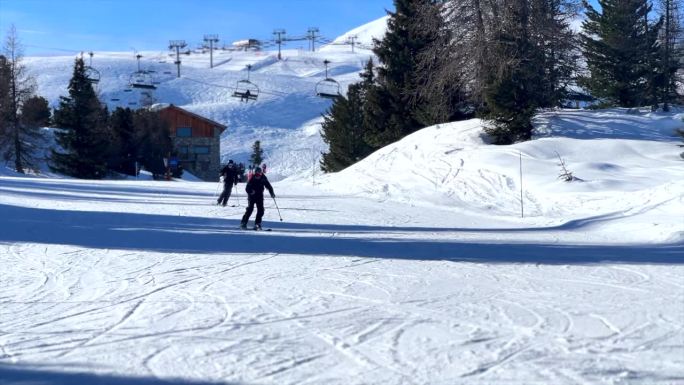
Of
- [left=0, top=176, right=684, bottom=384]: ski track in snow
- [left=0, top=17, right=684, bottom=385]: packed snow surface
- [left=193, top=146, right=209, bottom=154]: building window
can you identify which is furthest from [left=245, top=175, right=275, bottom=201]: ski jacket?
[left=193, top=146, right=209, bottom=154]: building window

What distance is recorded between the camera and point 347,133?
51500 mm

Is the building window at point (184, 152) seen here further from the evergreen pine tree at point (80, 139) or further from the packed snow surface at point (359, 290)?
the packed snow surface at point (359, 290)

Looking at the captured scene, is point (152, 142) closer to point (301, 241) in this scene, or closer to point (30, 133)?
point (30, 133)

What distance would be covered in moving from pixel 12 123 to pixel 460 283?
53.4m

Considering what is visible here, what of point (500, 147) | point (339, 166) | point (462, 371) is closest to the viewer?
point (462, 371)

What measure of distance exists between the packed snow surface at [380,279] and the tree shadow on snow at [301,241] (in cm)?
9

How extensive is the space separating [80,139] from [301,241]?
47145mm

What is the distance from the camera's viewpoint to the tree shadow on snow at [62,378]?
6684mm

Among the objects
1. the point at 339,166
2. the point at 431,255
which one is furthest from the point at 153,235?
the point at 339,166

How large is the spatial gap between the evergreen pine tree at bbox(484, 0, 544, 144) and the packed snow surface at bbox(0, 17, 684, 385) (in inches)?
56.3

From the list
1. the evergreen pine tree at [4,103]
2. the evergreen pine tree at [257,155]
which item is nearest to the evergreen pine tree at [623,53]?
the evergreen pine tree at [4,103]

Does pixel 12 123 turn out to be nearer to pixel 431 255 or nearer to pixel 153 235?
pixel 153 235

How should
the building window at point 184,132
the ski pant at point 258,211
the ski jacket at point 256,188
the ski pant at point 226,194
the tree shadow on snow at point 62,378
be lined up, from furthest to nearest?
1. the building window at point 184,132
2. the ski pant at point 226,194
3. the ski jacket at point 256,188
4. the ski pant at point 258,211
5. the tree shadow on snow at point 62,378

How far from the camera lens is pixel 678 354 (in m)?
7.43
